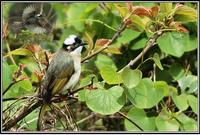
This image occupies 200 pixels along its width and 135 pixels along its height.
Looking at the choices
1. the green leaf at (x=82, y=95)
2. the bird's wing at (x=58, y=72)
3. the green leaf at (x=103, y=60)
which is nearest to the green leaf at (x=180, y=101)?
the green leaf at (x=103, y=60)

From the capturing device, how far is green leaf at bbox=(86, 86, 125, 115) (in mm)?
1882

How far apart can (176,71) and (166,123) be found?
1.76ft

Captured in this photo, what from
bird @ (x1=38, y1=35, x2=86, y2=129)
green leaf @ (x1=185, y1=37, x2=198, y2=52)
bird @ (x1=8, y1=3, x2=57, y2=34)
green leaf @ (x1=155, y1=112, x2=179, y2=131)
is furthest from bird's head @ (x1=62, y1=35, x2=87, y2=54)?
green leaf @ (x1=185, y1=37, x2=198, y2=52)

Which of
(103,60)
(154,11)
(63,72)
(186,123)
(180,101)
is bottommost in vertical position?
(186,123)

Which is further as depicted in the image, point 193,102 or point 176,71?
point 176,71

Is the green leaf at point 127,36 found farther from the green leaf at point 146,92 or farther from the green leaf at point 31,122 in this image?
the green leaf at point 31,122

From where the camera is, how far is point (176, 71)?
9.72 ft

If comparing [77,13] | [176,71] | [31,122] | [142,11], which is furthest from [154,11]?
[77,13]

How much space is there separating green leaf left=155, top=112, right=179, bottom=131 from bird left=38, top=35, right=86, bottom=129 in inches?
19.6

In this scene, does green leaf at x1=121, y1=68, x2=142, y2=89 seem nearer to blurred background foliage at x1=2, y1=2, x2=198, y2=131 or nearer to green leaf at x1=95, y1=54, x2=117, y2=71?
blurred background foliage at x1=2, y1=2, x2=198, y2=131

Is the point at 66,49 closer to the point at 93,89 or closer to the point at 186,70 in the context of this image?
the point at 93,89

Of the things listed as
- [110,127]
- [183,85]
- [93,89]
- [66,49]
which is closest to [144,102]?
[93,89]

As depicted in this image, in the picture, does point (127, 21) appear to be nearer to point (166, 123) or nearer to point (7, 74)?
point (7, 74)

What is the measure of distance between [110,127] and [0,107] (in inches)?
41.4
